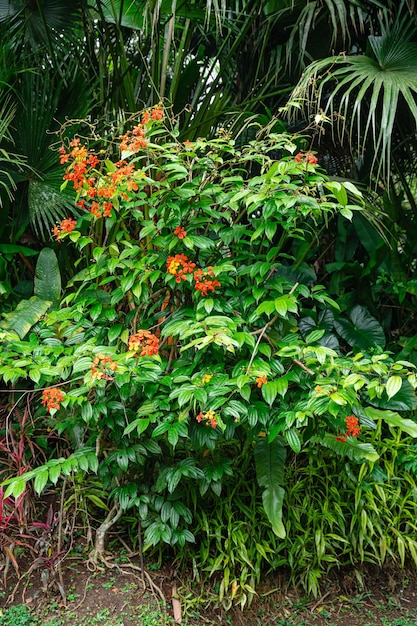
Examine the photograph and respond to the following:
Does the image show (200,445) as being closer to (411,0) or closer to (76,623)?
(76,623)

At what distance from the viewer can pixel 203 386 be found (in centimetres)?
204

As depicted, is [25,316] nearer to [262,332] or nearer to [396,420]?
[262,332]

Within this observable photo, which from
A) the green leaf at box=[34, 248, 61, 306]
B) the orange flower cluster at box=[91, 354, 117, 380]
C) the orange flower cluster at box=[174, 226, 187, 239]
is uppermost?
the orange flower cluster at box=[174, 226, 187, 239]

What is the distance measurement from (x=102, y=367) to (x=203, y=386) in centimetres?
34

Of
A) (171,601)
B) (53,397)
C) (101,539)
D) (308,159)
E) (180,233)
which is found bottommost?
(171,601)

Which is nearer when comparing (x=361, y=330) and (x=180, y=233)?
(x=180, y=233)

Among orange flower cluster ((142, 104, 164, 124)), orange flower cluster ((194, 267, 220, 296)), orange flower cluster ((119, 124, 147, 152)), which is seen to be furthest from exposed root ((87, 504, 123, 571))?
orange flower cluster ((142, 104, 164, 124))

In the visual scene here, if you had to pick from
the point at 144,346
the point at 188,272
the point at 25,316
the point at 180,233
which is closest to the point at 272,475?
the point at 144,346

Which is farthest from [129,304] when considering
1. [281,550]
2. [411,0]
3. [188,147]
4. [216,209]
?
[411,0]

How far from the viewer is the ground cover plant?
6.79 feet

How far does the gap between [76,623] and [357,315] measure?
77.8 inches

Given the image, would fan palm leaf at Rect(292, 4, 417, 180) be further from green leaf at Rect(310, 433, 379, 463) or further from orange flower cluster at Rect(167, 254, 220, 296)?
green leaf at Rect(310, 433, 379, 463)

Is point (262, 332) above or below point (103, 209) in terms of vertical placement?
below

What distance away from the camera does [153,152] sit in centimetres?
218
